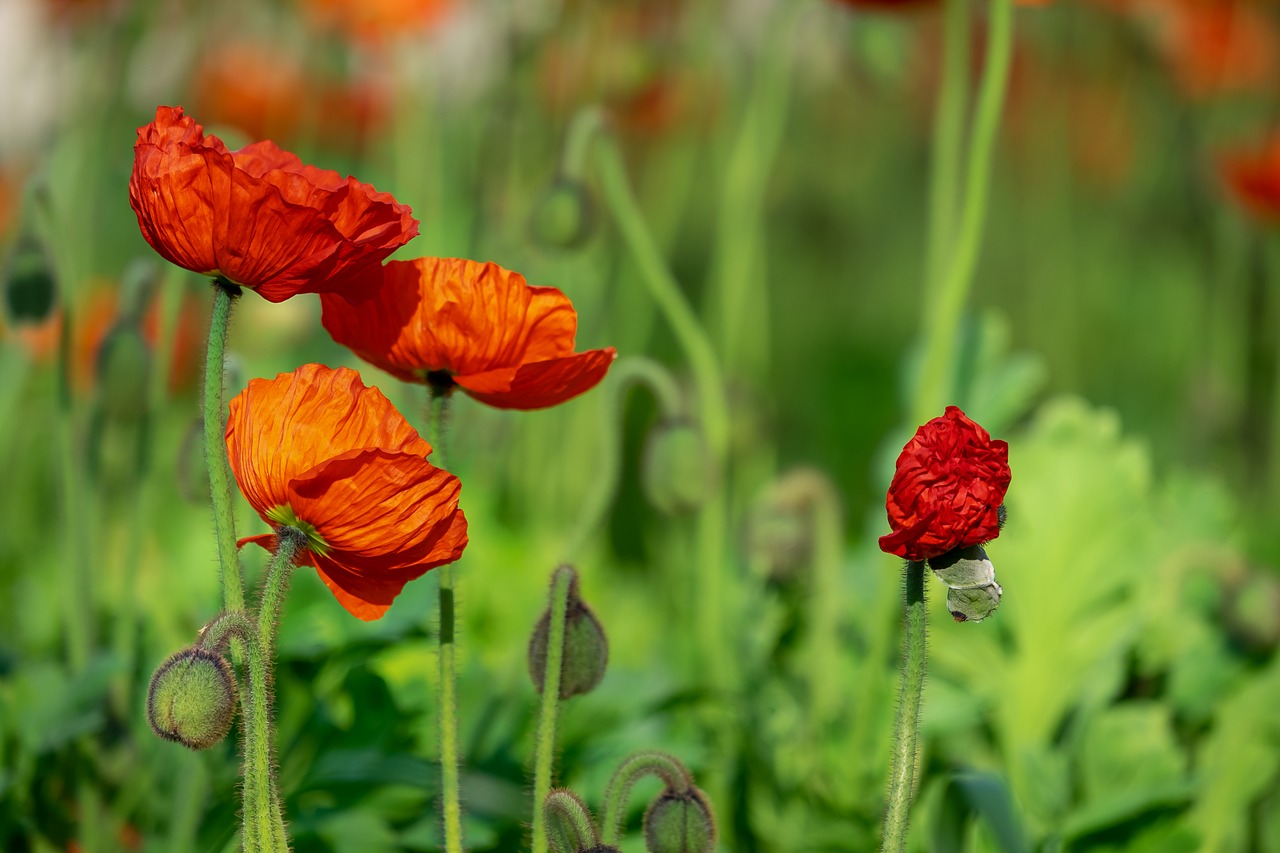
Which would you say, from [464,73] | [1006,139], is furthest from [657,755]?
[1006,139]

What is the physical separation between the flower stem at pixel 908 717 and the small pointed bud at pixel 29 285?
86 centimetres

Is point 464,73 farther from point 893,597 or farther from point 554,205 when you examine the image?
point 893,597

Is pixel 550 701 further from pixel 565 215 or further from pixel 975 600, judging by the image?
pixel 565 215

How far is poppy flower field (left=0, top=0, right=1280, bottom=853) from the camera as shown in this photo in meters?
0.71

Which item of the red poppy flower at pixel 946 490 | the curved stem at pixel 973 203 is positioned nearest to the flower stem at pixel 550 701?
the red poppy flower at pixel 946 490

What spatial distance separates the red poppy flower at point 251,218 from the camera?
667mm

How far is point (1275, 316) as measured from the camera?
301 centimetres

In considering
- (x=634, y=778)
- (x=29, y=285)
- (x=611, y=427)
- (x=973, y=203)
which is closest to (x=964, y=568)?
(x=634, y=778)

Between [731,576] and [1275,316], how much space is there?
74.3 inches

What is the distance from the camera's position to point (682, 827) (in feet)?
2.58

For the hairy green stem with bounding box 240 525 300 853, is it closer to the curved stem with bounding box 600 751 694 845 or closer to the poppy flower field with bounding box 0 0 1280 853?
the poppy flower field with bounding box 0 0 1280 853

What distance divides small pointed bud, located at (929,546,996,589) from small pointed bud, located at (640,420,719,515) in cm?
48

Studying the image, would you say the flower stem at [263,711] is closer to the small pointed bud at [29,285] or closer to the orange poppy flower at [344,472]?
the orange poppy flower at [344,472]

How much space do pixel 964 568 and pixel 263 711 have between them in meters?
0.35
